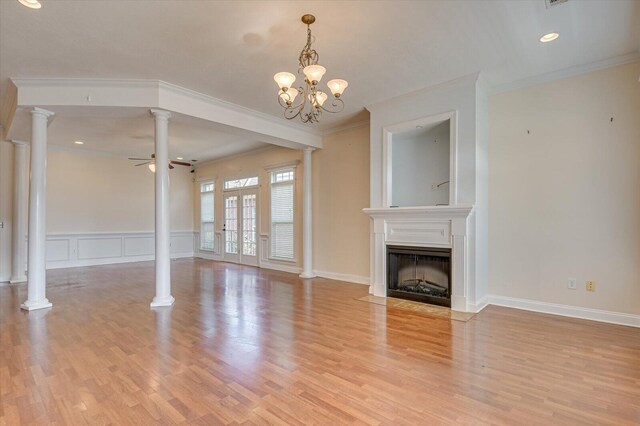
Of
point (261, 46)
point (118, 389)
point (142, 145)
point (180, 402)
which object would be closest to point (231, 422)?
point (180, 402)

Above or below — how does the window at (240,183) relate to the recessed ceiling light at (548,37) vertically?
below

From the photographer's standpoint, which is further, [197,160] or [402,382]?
[197,160]

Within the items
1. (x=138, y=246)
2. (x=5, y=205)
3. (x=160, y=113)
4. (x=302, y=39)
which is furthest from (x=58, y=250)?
(x=302, y=39)

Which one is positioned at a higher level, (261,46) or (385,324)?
(261,46)

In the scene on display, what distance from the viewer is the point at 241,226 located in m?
8.75

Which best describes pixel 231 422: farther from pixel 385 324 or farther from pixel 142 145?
pixel 142 145

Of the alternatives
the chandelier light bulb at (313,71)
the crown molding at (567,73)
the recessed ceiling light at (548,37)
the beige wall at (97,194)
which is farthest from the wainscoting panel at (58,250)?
the recessed ceiling light at (548,37)

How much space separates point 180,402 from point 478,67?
446 centimetres

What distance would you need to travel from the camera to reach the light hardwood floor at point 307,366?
2033 millimetres

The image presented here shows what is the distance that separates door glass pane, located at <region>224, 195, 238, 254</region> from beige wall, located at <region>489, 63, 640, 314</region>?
643 centimetres

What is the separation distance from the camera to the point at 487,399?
2.17 m

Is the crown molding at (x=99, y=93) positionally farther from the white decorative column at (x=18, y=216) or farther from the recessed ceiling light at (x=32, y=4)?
the white decorative column at (x=18, y=216)

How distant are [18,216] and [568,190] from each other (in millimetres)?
8975

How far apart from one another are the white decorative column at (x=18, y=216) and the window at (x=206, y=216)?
4310 mm
